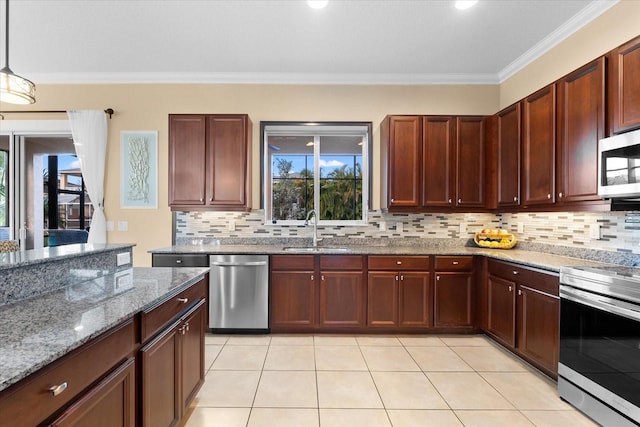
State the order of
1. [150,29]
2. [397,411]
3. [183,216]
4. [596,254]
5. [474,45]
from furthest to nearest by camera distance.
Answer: [183,216] → [474,45] → [150,29] → [596,254] → [397,411]

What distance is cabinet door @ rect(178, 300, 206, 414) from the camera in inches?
71.3

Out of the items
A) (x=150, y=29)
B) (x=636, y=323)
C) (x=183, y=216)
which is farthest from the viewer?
(x=183, y=216)

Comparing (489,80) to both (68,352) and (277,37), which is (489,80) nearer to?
(277,37)

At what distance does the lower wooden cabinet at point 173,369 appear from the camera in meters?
1.43

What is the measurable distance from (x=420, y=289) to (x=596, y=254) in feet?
4.86

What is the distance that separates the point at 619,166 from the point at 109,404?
2.97 metres

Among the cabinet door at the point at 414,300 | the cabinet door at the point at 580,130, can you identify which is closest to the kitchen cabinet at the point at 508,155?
the cabinet door at the point at 580,130

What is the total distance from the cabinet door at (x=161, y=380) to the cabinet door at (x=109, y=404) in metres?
0.07

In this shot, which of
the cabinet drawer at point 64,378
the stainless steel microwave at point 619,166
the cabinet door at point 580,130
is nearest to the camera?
the cabinet drawer at point 64,378

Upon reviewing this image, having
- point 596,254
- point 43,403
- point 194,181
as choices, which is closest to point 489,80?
point 596,254

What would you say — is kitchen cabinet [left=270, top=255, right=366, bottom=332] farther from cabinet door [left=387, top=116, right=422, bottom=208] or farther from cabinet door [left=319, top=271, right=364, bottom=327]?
cabinet door [left=387, top=116, right=422, bottom=208]

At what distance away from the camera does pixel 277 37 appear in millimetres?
3012

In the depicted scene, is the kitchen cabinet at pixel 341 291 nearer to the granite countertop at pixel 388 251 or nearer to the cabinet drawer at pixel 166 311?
the granite countertop at pixel 388 251

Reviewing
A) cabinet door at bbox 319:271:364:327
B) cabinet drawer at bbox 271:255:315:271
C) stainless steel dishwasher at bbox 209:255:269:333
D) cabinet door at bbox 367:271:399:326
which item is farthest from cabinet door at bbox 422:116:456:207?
stainless steel dishwasher at bbox 209:255:269:333
